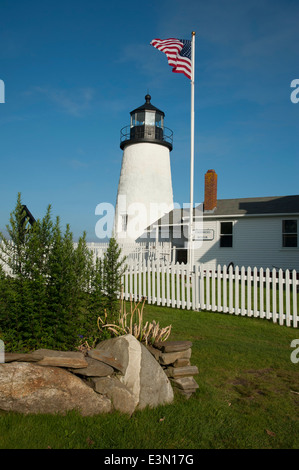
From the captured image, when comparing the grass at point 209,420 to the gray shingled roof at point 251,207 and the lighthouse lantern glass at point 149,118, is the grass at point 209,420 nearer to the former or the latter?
the gray shingled roof at point 251,207

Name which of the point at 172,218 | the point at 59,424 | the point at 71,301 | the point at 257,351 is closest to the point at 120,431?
the point at 59,424

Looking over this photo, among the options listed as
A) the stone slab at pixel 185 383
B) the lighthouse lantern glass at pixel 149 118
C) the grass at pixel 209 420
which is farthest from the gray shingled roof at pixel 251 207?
the stone slab at pixel 185 383

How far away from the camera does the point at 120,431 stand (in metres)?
3.55

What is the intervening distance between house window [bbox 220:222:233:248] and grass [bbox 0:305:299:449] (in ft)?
50.3

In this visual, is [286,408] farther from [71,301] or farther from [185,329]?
[185,329]

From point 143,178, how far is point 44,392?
23.4 meters

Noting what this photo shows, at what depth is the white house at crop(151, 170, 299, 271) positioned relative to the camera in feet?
65.2

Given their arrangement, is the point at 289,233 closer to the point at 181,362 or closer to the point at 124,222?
the point at 124,222

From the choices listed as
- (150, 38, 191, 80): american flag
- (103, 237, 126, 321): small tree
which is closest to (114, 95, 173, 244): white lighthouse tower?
(150, 38, 191, 80): american flag

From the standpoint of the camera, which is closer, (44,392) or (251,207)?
(44,392)

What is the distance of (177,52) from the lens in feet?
46.0

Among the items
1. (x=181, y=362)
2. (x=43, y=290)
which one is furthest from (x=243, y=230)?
(x=43, y=290)

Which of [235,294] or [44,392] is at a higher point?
[235,294]

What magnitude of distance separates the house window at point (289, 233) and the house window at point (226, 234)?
2988 mm
